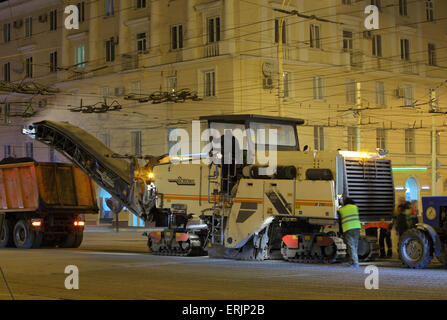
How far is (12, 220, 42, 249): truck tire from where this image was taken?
2633 cm

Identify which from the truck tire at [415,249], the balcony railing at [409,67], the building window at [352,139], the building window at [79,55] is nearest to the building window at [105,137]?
the building window at [79,55]

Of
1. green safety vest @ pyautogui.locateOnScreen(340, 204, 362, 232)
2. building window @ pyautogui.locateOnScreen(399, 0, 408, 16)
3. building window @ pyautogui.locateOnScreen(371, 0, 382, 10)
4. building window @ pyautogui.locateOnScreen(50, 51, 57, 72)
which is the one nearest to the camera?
green safety vest @ pyautogui.locateOnScreen(340, 204, 362, 232)

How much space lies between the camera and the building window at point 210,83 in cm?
4478

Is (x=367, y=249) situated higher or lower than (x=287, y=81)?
lower

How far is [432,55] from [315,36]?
442 inches

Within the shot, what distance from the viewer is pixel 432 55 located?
5259cm

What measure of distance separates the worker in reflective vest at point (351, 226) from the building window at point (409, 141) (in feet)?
111

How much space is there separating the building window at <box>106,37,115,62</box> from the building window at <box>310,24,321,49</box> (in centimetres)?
1414

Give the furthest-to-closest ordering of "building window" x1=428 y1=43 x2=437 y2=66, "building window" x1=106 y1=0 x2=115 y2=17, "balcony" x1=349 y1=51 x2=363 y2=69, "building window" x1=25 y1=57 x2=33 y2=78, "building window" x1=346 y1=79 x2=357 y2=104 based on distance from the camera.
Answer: "building window" x1=25 y1=57 x2=33 y2=78 → "building window" x1=428 y1=43 x2=437 y2=66 → "building window" x1=106 y1=0 x2=115 y2=17 → "balcony" x1=349 y1=51 x2=363 y2=69 → "building window" x1=346 y1=79 x2=357 y2=104

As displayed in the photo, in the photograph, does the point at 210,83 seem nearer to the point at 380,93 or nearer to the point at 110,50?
the point at 110,50

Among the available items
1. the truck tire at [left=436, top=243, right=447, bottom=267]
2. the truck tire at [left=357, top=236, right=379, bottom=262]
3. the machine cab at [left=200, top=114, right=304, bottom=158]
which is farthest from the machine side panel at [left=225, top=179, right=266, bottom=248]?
the truck tire at [left=436, top=243, right=447, bottom=267]

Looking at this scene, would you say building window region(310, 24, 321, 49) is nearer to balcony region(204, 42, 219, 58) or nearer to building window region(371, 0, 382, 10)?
building window region(371, 0, 382, 10)

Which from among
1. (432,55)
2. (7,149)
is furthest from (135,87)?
(432,55)
